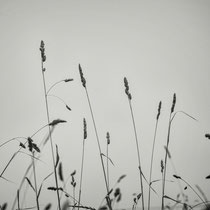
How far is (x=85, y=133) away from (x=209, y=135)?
114cm

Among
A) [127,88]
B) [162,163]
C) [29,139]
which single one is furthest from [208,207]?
[162,163]

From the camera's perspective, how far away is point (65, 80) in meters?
2.12

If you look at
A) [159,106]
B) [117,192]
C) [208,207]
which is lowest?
[208,207]

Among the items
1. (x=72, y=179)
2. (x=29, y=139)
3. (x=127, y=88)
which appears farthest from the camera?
(x=72, y=179)

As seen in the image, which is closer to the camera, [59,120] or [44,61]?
[59,120]

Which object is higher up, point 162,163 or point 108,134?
point 108,134

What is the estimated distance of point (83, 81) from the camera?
2.25 meters

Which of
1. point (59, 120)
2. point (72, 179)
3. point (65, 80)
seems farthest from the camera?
point (72, 179)

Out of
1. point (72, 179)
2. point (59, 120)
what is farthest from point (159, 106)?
point (59, 120)

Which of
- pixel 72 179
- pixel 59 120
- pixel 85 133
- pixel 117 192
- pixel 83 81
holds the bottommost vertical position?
pixel 117 192

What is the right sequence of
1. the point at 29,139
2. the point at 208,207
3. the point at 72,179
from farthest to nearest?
the point at 72,179
the point at 29,139
the point at 208,207

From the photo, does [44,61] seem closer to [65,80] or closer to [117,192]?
[65,80]

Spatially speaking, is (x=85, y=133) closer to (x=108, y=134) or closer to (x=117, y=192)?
(x=108, y=134)

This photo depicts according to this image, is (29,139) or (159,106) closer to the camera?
(29,139)
